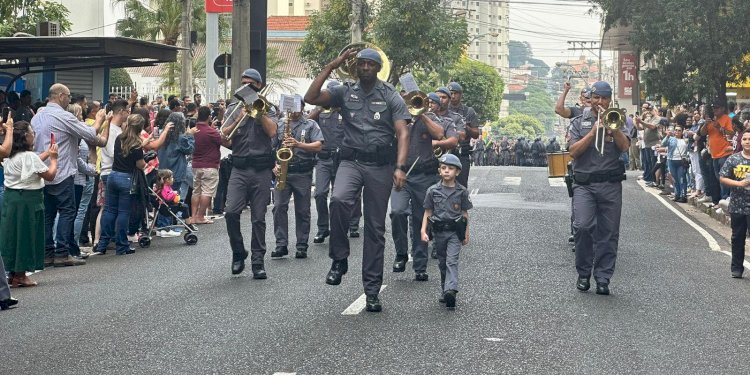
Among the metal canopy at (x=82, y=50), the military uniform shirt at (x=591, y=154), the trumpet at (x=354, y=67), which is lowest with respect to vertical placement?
the military uniform shirt at (x=591, y=154)

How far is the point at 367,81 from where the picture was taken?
444 inches

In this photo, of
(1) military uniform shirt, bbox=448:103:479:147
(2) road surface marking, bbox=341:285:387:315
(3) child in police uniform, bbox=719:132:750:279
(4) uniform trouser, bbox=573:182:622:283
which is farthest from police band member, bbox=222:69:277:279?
(3) child in police uniform, bbox=719:132:750:279

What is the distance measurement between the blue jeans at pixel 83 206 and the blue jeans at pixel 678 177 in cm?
1422

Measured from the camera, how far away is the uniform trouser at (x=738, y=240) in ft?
47.6

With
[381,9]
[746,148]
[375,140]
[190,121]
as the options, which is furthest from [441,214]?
[381,9]

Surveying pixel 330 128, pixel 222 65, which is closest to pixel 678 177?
pixel 222 65

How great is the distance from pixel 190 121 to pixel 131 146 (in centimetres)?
446

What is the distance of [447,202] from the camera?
1185 centimetres

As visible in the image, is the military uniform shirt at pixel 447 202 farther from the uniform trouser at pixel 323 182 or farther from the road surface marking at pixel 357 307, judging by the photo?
the uniform trouser at pixel 323 182

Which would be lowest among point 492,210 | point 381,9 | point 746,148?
point 492,210

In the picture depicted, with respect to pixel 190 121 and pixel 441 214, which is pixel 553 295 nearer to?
pixel 441 214

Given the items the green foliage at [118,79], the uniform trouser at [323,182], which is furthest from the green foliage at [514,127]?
the uniform trouser at [323,182]

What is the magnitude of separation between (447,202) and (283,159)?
337 cm

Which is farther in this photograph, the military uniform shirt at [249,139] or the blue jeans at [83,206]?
the blue jeans at [83,206]
